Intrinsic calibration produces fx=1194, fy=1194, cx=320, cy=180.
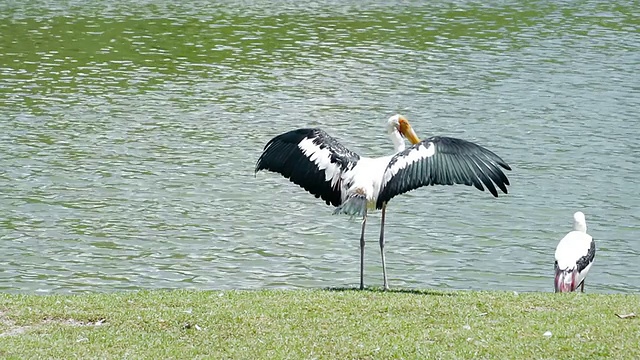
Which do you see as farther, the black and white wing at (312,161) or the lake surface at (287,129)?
the lake surface at (287,129)

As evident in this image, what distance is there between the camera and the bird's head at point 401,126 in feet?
39.7

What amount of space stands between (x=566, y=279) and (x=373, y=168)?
250 centimetres

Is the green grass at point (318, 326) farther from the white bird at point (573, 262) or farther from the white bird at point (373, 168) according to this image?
the white bird at point (573, 262)

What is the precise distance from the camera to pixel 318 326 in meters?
9.49

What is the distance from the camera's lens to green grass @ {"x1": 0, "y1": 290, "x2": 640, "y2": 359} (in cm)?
884

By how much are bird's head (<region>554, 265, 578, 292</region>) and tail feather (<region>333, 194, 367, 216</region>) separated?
94.8 inches

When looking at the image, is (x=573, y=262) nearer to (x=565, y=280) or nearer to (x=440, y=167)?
(x=565, y=280)

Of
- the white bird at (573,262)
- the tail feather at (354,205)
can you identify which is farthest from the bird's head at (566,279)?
the tail feather at (354,205)

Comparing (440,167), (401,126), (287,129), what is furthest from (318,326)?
(287,129)

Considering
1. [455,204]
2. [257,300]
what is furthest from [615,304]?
[455,204]

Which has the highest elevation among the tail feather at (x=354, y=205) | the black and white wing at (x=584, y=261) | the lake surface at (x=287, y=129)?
the tail feather at (x=354, y=205)

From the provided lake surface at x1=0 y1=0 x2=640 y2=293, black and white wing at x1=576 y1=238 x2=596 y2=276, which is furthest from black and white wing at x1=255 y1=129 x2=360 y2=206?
lake surface at x1=0 y1=0 x2=640 y2=293

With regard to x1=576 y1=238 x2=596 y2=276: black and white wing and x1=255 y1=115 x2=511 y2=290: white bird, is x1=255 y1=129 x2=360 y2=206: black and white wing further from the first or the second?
x1=576 y1=238 x2=596 y2=276: black and white wing

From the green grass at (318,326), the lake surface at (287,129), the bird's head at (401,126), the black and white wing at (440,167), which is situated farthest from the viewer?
the lake surface at (287,129)
